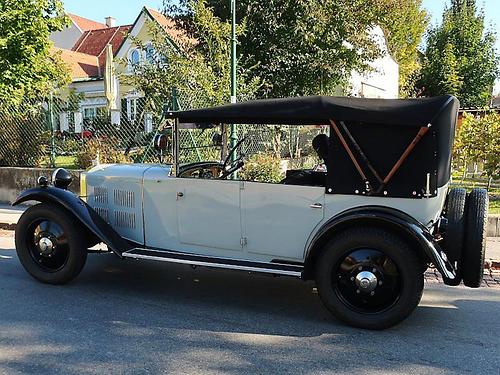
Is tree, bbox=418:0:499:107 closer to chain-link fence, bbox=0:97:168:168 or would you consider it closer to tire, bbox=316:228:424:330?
chain-link fence, bbox=0:97:168:168

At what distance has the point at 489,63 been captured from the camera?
36000 millimetres

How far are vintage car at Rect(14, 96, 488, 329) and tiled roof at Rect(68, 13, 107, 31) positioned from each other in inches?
1724

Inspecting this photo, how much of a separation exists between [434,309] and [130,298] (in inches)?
117

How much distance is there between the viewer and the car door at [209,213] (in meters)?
4.75

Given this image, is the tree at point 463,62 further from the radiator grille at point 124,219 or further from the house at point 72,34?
the radiator grille at point 124,219

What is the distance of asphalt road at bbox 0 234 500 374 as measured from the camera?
11.9 feet

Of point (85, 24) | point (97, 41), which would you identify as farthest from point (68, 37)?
point (97, 41)

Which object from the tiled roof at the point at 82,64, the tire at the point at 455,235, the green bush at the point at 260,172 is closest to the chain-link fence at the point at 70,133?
the green bush at the point at 260,172

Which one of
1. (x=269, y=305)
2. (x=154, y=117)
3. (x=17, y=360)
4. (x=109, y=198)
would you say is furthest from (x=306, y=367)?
(x=154, y=117)

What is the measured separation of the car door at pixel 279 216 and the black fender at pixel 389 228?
0.64 feet

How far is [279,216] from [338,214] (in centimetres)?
54

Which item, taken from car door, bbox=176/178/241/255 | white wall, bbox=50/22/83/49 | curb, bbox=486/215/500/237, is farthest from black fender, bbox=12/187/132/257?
white wall, bbox=50/22/83/49

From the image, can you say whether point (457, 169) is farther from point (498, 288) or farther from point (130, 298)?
point (130, 298)

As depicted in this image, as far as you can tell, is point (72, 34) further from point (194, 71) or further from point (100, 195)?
point (100, 195)
